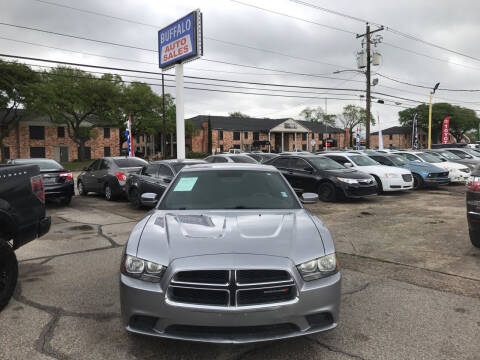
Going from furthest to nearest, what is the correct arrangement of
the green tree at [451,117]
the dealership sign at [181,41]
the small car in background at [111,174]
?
the green tree at [451,117] < the dealership sign at [181,41] < the small car in background at [111,174]

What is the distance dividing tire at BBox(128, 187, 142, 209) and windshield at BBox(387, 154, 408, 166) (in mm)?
10822

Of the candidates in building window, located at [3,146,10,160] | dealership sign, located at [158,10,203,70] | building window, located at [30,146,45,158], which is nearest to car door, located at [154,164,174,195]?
dealership sign, located at [158,10,203,70]

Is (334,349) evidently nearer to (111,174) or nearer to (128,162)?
(111,174)

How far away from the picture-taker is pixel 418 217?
8945mm

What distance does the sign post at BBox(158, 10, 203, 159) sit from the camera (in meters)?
21.2

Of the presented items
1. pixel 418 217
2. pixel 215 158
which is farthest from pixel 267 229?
pixel 215 158

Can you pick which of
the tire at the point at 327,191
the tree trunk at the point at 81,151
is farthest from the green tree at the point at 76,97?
the tire at the point at 327,191

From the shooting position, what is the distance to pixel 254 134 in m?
74.9

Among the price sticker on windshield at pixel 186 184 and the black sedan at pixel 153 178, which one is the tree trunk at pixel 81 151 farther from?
the price sticker on windshield at pixel 186 184

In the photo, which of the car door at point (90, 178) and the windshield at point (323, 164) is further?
the car door at point (90, 178)

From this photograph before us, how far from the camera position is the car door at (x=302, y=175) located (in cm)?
1237

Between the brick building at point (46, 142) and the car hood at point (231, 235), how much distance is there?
53.3 m

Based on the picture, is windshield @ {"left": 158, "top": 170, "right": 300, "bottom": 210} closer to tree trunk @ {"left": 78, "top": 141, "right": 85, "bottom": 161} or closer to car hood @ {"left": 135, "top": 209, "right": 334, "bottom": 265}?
car hood @ {"left": 135, "top": 209, "right": 334, "bottom": 265}

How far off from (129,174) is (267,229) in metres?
9.69
